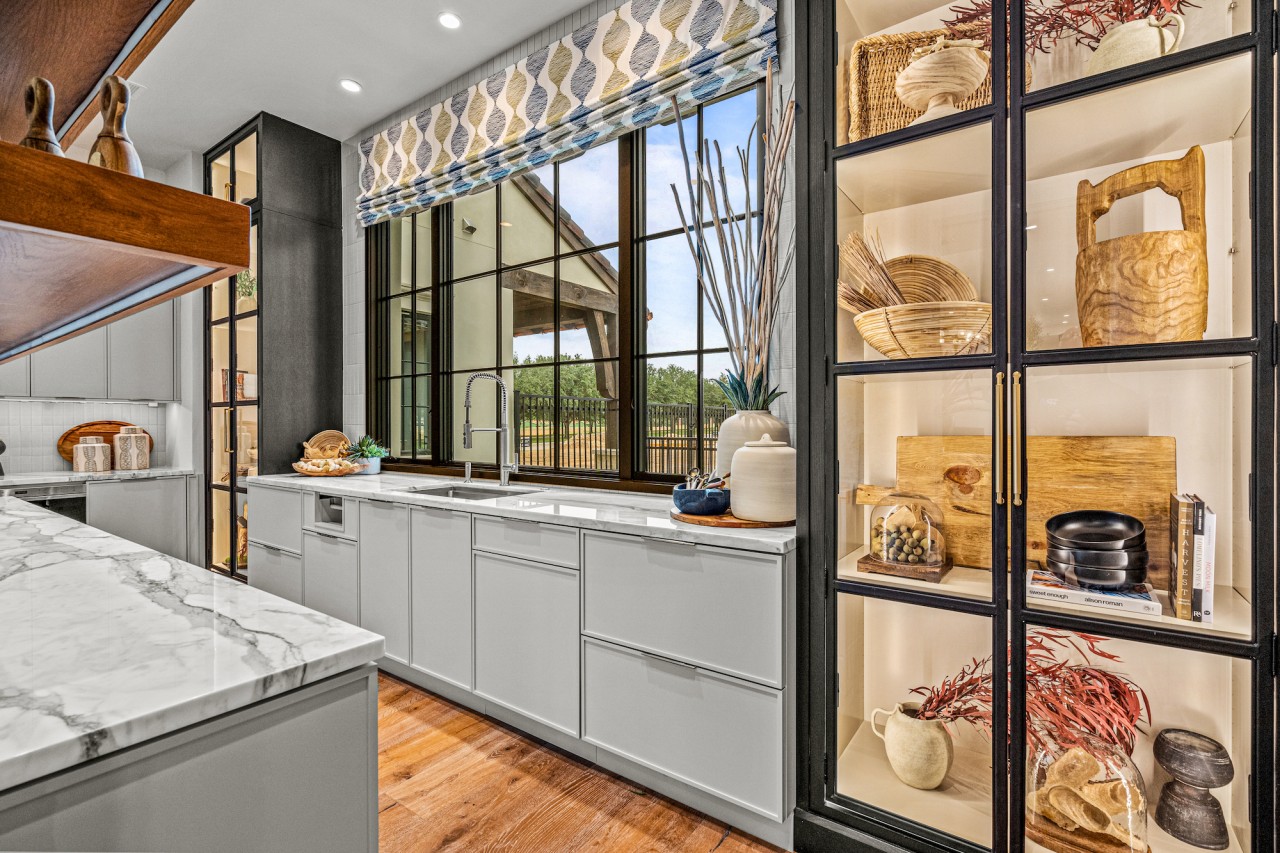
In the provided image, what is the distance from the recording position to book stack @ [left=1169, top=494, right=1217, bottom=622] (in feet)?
3.97

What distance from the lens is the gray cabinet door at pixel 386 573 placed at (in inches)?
98.2

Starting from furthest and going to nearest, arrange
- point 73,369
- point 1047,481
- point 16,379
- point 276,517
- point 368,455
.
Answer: point 73,369 → point 16,379 → point 368,455 → point 276,517 → point 1047,481

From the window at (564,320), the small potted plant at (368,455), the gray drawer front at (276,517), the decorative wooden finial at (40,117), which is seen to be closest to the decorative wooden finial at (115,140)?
the decorative wooden finial at (40,117)

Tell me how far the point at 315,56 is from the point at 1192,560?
11.9 ft

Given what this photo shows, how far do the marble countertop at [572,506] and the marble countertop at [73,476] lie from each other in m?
1.25

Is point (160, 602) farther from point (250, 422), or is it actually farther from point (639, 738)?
point (250, 422)

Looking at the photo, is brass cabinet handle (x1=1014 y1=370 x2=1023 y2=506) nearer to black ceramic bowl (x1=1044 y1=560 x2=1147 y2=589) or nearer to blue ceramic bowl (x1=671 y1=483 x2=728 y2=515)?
black ceramic bowl (x1=1044 y1=560 x2=1147 y2=589)

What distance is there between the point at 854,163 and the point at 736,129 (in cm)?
85

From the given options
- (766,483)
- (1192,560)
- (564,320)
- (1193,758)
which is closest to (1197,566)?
(1192,560)

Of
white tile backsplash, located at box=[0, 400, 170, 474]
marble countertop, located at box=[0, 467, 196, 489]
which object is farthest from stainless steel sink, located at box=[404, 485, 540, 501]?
white tile backsplash, located at box=[0, 400, 170, 474]

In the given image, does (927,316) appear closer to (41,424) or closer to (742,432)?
(742,432)

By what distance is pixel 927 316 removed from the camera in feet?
4.85

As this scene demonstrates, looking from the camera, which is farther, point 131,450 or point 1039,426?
point 131,450

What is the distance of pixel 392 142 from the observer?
11.1 feet
